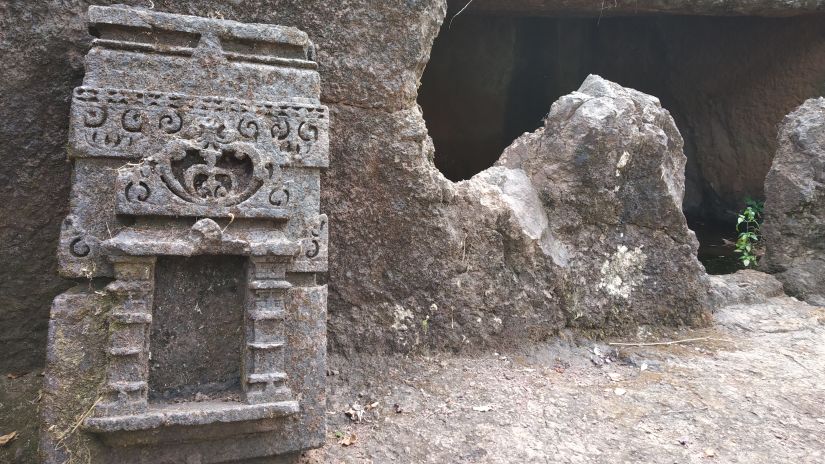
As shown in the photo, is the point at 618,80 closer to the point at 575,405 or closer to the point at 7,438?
the point at 575,405

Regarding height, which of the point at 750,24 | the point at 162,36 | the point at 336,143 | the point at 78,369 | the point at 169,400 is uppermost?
the point at 750,24

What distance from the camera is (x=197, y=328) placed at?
78.4 inches

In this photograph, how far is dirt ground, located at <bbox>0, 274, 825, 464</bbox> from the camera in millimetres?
2234

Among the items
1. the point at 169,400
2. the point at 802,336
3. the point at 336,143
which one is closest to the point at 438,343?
the point at 336,143

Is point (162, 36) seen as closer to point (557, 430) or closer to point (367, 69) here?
point (367, 69)

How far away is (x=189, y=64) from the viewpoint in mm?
2020

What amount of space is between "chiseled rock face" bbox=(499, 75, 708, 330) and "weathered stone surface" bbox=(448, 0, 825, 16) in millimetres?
2188

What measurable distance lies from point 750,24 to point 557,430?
5671mm

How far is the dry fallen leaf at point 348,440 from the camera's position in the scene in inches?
88.8

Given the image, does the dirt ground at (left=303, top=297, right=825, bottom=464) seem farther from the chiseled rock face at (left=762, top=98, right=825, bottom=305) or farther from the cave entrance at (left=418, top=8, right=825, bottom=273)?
the cave entrance at (left=418, top=8, right=825, bottom=273)

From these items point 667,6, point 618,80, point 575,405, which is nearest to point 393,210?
point 575,405

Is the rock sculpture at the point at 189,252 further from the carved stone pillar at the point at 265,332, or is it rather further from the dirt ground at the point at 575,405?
the dirt ground at the point at 575,405

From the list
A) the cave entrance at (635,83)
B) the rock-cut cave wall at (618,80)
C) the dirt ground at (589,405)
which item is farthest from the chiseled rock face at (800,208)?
the rock-cut cave wall at (618,80)

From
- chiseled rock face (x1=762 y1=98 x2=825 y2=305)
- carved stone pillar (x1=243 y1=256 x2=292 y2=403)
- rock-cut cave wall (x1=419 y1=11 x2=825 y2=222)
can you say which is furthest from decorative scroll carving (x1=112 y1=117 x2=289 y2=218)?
rock-cut cave wall (x1=419 y1=11 x2=825 y2=222)
